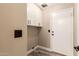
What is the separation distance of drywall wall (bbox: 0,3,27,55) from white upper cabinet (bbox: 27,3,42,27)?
2.2 inches

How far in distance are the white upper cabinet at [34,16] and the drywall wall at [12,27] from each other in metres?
0.06

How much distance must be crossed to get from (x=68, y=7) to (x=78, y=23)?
0.20 metres

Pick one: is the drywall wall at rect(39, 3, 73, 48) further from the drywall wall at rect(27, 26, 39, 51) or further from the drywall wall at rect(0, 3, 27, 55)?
the drywall wall at rect(0, 3, 27, 55)

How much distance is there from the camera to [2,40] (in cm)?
66

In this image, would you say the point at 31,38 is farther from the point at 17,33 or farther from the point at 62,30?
the point at 62,30

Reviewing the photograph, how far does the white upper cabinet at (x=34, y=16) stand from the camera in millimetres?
972

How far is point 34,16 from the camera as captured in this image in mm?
1018

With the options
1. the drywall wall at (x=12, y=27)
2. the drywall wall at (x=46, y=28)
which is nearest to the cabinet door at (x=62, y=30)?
the drywall wall at (x=46, y=28)

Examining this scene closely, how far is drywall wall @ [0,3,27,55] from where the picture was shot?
675mm

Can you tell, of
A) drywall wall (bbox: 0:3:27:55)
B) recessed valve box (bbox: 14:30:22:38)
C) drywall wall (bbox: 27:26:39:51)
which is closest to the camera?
drywall wall (bbox: 0:3:27:55)

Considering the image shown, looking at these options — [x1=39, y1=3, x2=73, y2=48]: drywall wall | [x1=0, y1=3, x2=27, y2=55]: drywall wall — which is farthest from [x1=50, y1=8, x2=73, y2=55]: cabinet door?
[x1=0, y1=3, x2=27, y2=55]: drywall wall

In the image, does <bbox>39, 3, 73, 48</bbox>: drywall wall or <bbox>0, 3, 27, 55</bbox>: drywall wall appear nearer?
<bbox>0, 3, 27, 55</bbox>: drywall wall

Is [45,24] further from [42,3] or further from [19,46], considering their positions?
[19,46]

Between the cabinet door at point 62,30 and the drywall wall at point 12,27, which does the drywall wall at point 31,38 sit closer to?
the drywall wall at point 12,27
